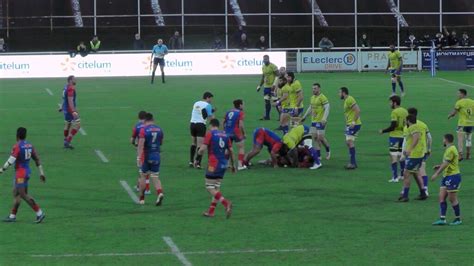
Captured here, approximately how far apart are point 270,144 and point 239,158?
2.93 feet

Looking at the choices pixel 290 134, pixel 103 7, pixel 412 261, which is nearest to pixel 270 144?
pixel 290 134

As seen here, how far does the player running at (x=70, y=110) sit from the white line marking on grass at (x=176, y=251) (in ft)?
42.3

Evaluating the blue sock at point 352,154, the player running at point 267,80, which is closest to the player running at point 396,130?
the blue sock at point 352,154

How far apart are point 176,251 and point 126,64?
42.3m

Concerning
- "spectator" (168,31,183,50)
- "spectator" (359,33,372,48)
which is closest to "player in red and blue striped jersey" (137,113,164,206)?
"spectator" (168,31,183,50)

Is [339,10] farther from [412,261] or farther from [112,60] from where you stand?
[412,261]

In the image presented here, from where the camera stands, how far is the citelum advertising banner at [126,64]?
60.5m

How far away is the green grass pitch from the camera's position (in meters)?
19.5

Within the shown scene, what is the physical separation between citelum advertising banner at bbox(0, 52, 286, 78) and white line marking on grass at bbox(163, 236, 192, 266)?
4075cm

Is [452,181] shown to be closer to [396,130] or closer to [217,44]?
[396,130]

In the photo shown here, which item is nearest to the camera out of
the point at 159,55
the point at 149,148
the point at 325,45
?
the point at 149,148

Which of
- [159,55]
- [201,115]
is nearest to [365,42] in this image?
[159,55]

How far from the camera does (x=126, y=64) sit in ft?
201

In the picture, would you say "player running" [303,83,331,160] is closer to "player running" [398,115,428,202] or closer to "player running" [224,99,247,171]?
"player running" [224,99,247,171]
